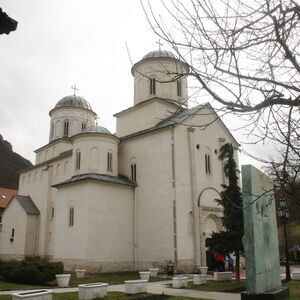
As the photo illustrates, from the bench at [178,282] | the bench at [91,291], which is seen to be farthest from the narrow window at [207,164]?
the bench at [91,291]

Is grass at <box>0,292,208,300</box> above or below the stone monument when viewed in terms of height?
below

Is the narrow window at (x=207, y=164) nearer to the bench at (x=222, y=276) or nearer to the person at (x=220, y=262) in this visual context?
the person at (x=220, y=262)

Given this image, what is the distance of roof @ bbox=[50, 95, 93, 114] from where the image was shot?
36156 millimetres

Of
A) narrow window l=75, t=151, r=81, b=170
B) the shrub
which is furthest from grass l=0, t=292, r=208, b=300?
narrow window l=75, t=151, r=81, b=170

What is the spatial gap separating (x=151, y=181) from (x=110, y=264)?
5905 millimetres

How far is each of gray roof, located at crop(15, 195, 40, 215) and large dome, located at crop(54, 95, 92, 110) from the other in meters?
9.91

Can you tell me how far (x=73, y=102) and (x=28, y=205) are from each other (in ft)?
37.0

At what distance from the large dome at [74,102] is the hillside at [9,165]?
186 ft

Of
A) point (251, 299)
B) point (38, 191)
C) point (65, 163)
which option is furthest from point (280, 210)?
point (38, 191)

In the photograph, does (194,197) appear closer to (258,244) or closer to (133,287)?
(133,287)

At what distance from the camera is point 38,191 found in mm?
32312

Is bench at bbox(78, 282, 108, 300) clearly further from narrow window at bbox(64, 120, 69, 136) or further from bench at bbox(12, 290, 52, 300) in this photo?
narrow window at bbox(64, 120, 69, 136)

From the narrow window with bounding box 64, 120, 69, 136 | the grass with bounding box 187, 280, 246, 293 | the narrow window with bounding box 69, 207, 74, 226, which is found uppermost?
the narrow window with bounding box 64, 120, 69, 136

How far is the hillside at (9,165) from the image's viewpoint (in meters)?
92.3
